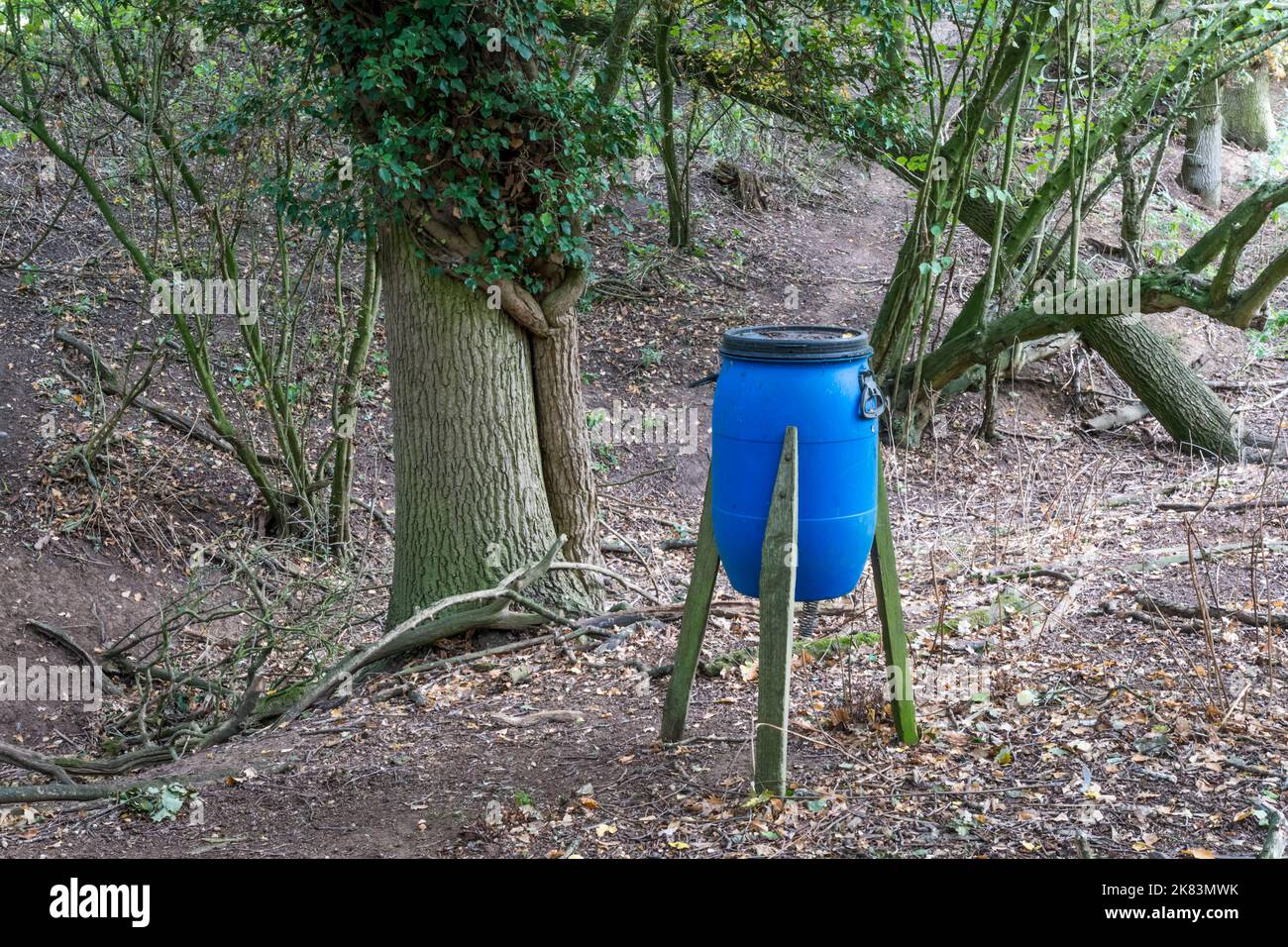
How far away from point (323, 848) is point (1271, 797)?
308cm

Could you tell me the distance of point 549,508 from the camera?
6.34 m

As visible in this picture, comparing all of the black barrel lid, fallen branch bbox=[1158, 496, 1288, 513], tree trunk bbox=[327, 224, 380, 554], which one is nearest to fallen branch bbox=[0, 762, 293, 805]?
the black barrel lid

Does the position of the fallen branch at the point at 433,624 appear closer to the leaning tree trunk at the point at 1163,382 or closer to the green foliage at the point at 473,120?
the green foliage at the point at 473,120

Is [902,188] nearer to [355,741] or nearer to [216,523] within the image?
[216,523]

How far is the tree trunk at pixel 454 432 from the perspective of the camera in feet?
19.2

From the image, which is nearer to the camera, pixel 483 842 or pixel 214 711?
pixel 483 842

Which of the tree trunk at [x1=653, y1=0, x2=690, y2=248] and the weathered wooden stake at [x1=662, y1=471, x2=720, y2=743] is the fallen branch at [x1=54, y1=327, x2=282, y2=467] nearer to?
the tree trunk at [x1=653, y1=0, x2=690, y2=248]

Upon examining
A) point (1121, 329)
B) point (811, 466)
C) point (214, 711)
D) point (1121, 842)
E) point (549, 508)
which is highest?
point (1121, 329)

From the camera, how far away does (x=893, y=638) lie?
4020 mm

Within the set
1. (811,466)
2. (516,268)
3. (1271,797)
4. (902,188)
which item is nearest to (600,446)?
(516,268)

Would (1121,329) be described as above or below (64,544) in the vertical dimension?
above

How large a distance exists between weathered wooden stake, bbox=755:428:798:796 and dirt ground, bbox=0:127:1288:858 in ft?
0.88

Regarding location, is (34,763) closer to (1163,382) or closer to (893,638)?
(893,638)

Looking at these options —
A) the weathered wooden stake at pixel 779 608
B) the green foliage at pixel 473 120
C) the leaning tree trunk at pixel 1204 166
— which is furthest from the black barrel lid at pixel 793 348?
the leaning tree trunk at pixel 1204 166
